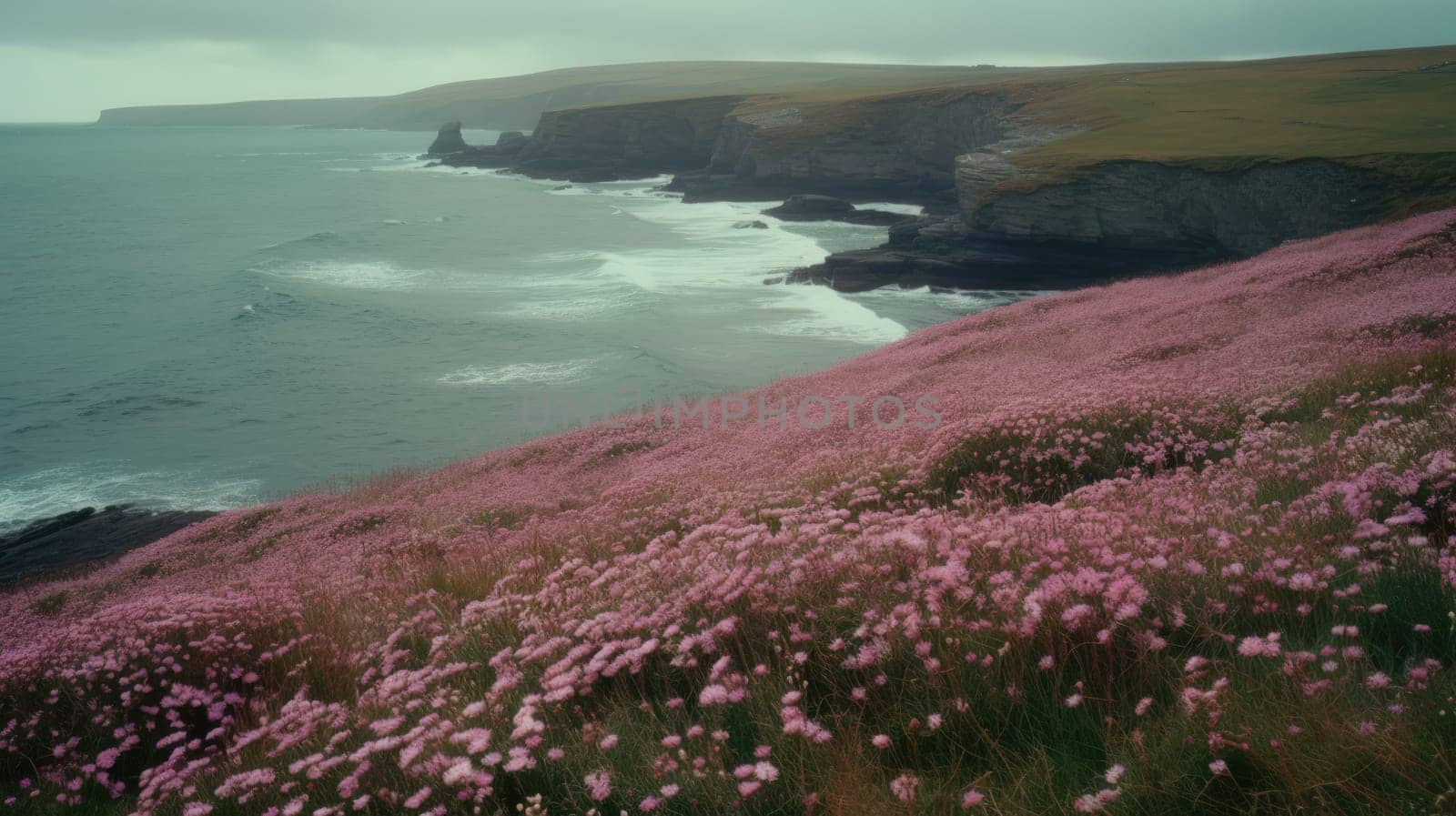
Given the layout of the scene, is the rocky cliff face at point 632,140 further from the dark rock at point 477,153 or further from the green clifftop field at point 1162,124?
the dark rock at point 477,153

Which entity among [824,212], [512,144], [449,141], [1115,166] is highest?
[449,141]

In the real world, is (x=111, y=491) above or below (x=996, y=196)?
below

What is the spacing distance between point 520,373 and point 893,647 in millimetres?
29874

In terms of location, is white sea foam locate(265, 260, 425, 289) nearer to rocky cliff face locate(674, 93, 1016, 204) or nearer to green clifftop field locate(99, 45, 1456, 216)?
green clifftop field locate(99, 45, 1456, 216)

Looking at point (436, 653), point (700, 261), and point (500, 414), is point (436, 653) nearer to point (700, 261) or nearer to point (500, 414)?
point (500, 414)

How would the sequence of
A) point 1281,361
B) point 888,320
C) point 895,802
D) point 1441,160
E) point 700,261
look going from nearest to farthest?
1. point 895,802
2. point 1281,361
3. point 1441,160
4. point 888,320
5. point 700,261

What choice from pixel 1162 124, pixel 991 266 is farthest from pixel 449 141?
pixel 991 266

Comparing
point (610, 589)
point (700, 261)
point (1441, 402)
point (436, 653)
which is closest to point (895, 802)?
point (610, 589)

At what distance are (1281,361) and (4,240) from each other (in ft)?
288

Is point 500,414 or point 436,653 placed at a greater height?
point 436,653

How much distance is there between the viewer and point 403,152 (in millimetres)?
178750

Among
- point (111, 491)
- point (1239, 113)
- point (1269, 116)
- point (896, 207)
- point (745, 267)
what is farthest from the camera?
point (896, 207)

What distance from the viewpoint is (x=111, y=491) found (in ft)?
79.6

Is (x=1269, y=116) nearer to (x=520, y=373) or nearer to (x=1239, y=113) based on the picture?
(x=1239, y=113)
